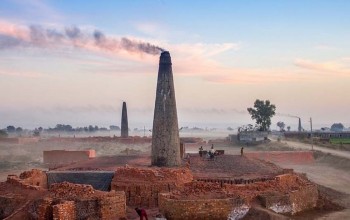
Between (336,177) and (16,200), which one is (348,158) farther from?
(16,200)

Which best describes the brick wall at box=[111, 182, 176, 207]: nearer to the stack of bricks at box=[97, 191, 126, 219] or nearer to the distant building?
the stack of bricks at box=[97, 191, 126, 219]

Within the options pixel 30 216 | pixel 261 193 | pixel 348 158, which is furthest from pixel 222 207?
pixel 348 158

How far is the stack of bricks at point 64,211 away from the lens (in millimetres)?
13523

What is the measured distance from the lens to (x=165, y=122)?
19.8 metres

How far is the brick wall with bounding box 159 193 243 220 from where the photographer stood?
14.4 metres

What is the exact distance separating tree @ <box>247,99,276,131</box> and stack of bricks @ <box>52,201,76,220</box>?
5667 centimetres

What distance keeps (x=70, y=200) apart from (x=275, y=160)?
1090 inches

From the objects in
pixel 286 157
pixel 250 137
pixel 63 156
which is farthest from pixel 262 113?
pixel 63 156

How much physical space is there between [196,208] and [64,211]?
3802mm

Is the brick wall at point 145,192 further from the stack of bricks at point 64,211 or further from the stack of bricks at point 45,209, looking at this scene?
A: the stack of bricks at point 45,209

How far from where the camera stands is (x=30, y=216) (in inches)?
572

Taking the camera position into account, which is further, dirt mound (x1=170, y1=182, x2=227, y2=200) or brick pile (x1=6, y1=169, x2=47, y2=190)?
brick pile (x1=6, y1=169, x2=47, y2=190)

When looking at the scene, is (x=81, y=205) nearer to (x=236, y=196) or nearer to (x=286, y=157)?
(x=236, y=196)

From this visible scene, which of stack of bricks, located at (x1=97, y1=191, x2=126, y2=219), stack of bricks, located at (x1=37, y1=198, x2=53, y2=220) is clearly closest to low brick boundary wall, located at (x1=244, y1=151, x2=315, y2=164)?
stack of bricks, located at (x1=97, y1=191, x2=126, y2=219)
